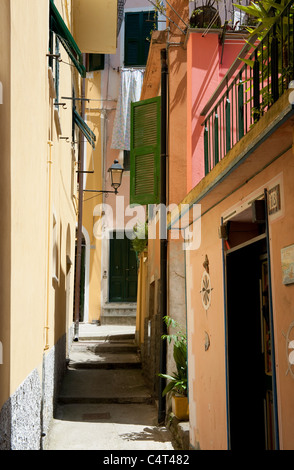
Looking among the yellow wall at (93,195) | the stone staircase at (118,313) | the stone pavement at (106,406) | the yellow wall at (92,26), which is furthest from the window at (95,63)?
the stone pavement at (106,406)

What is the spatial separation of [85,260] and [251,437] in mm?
14073

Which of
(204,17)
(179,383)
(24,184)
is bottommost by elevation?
(179,383)

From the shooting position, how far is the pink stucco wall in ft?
29.0

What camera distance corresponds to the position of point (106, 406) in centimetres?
1070

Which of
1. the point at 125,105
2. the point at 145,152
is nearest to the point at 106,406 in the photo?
the point at 145,152

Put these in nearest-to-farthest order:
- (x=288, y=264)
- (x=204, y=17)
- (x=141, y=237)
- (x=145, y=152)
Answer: (x=288, y=264), (x=204, y=17), (x=145, y=152), (x=141, y=237)

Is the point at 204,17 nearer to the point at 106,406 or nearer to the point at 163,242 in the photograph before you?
the point at 163,242

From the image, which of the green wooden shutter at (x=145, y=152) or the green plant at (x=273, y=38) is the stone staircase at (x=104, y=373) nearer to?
the green wooden shutter at (x=145, y=152)

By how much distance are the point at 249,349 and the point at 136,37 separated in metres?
16.9

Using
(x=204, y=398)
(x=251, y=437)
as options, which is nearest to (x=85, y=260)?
(x=204, y=398)

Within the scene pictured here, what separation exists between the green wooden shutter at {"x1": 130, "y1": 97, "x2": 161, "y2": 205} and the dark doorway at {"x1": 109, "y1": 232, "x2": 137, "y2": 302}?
334 inches

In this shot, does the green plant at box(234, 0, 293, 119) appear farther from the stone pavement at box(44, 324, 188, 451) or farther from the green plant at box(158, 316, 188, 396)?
the stone pavement at box(44, 324, 188, 451)

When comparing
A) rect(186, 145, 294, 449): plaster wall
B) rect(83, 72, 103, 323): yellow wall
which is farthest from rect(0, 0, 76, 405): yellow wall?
rect(83, 72, 103, 323): yellow wall
